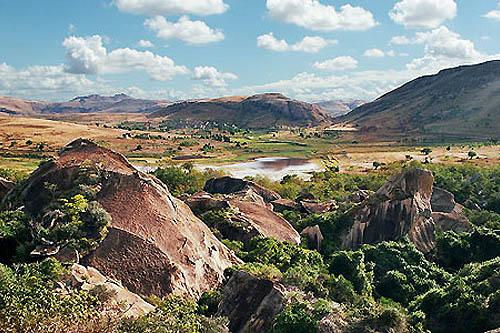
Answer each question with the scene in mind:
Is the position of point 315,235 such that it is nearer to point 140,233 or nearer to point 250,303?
point 250,303

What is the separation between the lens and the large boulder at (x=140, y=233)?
2505 cm

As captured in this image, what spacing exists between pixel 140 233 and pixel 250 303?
8980 millimetres

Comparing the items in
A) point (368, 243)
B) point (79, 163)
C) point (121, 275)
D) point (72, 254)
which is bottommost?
point (368, 243)

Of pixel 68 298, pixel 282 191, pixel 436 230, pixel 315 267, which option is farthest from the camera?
pixel 282 191

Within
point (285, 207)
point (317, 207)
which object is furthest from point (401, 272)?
point (285, 207)

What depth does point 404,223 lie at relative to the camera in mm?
42594

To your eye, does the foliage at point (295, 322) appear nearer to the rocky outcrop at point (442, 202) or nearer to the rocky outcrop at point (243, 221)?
the rocky outcrop at point (243, 221)

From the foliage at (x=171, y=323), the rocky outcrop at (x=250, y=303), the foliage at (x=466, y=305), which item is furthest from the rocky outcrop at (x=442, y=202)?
the foliage at (x=171, y=323)

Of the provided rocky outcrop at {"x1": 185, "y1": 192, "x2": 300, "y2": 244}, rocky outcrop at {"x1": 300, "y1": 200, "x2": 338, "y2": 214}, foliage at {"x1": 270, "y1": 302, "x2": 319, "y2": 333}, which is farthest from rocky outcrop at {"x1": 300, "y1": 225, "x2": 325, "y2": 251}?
foliage at {"x1": 270, "y1": 302, "x2": 319, "y2": 333}

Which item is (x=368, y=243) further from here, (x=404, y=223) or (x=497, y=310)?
(x=497, y=310)

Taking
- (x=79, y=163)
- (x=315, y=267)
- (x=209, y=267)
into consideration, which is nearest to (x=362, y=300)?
(x=315, y=267)

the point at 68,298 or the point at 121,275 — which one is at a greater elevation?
the point at 68,298

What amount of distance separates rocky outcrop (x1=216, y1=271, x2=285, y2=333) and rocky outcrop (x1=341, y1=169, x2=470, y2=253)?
2210cm

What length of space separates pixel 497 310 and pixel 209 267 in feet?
58.5
